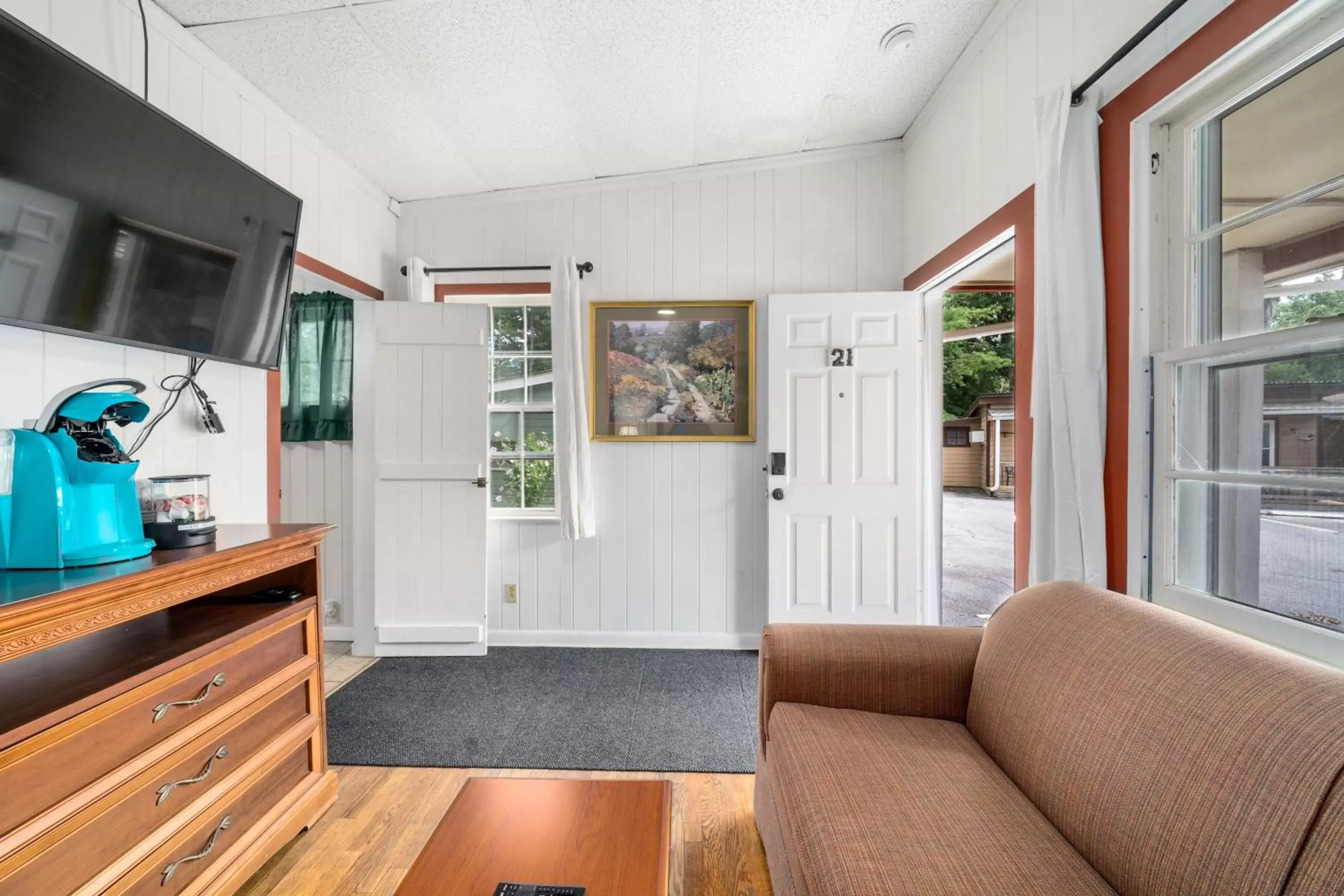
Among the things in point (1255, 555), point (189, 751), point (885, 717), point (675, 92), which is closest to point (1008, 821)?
point (885, 717)

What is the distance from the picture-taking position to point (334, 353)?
10.5 feet

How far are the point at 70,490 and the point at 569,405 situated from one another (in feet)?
6.45

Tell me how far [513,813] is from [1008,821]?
0.97m

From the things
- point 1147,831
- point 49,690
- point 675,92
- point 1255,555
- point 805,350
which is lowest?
point 1147,831

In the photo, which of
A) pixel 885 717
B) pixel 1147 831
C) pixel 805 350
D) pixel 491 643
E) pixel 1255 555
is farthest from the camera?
pixel 491 643

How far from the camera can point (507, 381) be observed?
10.7ft

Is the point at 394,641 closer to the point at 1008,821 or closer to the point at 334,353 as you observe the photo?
the point at 334,353

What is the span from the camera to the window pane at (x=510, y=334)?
3.27 m

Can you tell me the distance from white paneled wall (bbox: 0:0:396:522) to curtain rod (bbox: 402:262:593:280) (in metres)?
0.39

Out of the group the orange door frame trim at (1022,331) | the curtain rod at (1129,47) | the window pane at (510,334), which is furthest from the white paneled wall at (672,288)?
the curtain rod at (1129,47)

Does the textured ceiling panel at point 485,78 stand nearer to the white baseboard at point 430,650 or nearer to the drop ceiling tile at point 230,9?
the drop ceiling tile at point 230,9

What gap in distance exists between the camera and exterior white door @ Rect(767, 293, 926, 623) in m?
2.87

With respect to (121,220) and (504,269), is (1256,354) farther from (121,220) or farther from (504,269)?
(504,269)

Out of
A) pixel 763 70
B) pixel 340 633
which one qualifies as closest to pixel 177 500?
pixel 340 633
